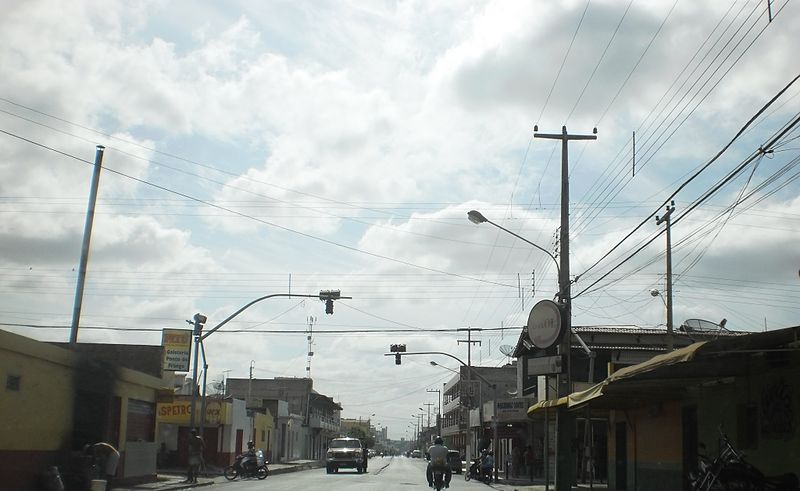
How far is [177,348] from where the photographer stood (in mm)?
42875

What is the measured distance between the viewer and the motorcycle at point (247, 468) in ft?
119

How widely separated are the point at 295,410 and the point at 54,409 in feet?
259

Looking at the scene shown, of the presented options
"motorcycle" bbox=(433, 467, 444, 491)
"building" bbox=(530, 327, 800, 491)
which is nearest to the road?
"motorcycle" bbox=(433, 467, 444, 491)

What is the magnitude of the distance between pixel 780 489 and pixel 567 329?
34.0ft

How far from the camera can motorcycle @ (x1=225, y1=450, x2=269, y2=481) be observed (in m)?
36.1

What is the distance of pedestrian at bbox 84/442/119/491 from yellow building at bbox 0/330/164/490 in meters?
0.41

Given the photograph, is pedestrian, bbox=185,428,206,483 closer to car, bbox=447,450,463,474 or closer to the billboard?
the billboard

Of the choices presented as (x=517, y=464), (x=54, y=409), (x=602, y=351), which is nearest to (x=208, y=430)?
(x=517, y=464)

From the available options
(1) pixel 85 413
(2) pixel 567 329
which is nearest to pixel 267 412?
(1) pixel 85 413

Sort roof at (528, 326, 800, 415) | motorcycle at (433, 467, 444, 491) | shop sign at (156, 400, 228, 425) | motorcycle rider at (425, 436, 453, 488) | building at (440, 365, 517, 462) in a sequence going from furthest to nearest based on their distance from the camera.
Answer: building at (440, 365, 517, 462) < shop sign at (156, 400, 228, 425) < motorcycle rider at (425, 436, 453, 488) < motorcycle at (433, 467, 444, 491) < roof at (528, 326, 800, 415)

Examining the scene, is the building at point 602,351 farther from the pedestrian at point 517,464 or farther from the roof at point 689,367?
the roof at point 689,367

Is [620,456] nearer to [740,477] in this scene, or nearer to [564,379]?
[564,379]

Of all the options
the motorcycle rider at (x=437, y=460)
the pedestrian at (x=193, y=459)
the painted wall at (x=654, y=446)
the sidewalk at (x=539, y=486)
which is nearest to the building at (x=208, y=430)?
the pedestrian at (x=193, y=459)

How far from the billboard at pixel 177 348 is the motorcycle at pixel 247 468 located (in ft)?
25.9
